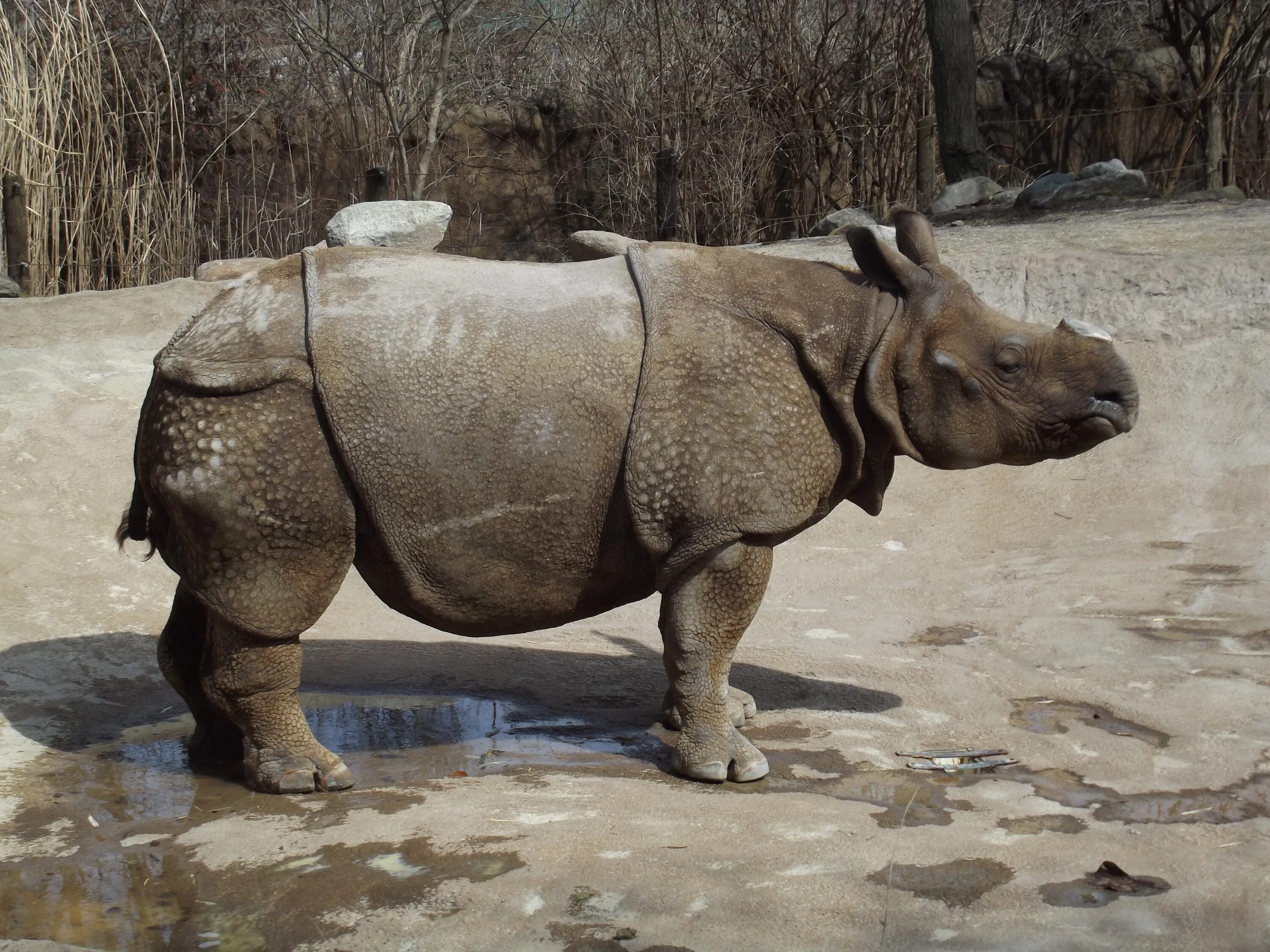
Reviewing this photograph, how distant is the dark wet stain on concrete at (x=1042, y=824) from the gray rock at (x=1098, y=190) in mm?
9187

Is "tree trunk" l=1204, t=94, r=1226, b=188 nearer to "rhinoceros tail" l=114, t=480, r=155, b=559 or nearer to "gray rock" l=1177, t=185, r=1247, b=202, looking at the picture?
"gray rock" l=1177, t=185, r=1247, b=202

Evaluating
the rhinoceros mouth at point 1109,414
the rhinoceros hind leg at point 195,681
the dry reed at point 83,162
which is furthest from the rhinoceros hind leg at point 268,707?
the dry reed at point 83,162

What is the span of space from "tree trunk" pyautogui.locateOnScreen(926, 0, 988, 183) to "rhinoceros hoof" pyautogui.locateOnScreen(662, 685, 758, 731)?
9574 millimetres

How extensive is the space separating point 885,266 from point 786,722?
1.91 meters

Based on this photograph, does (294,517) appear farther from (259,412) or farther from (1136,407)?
(1136,407)

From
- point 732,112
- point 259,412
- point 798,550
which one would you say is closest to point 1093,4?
point 732,112

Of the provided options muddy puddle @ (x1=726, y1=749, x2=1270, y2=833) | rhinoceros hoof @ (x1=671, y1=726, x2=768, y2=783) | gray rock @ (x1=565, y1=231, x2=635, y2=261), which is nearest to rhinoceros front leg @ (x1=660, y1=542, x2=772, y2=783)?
rhinoceros hoof @ (x1=671, y1=726, x2=768, y2=783)

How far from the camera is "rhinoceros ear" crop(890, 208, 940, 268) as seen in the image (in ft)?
15.9

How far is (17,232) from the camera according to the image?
10844mm

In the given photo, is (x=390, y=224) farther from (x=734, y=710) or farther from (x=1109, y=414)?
(x=1109, y=414)

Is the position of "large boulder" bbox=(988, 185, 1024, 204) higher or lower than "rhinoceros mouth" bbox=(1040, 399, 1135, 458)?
higher

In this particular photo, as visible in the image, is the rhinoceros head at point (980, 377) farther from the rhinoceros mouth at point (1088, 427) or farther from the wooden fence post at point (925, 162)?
the wooden fence post at point (925, 162)

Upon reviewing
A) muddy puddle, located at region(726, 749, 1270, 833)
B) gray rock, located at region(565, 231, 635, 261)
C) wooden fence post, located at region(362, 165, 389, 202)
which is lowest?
muddy puddle, located at region(726, 749, 1270, 833)

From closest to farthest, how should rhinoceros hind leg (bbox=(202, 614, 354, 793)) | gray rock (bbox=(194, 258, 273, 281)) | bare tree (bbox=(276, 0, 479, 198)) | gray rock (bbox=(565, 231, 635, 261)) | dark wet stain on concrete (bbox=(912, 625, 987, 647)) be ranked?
rhinoceros hind leg (bbox=(202, 614, 354, 793))
dark wet stain on concrete (bbox=(912, 625, 987, 647))
gray rock (bbox=(565, 231, 635, 261))
gray rock (bbox=(194, 258, 273, 281))
bare tree (bbox=(276, 0, 479, 198))
